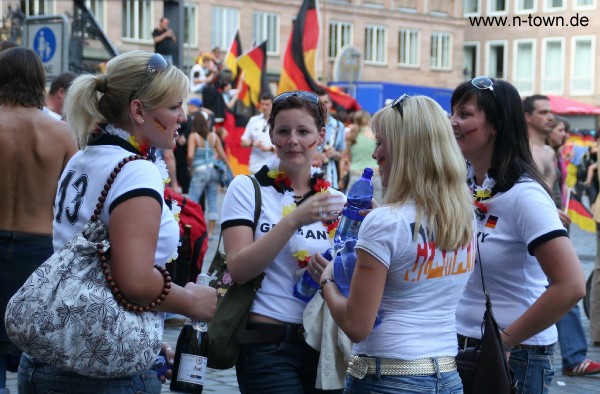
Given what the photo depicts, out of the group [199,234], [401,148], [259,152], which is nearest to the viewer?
[401,148]

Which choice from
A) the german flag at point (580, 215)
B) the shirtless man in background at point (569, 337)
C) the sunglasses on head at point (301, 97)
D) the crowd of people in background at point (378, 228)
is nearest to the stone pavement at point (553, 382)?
the shirtless man in background at point (569, 337)

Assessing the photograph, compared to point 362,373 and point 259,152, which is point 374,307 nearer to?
point 362,373

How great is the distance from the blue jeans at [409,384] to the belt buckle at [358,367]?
0.01 meters

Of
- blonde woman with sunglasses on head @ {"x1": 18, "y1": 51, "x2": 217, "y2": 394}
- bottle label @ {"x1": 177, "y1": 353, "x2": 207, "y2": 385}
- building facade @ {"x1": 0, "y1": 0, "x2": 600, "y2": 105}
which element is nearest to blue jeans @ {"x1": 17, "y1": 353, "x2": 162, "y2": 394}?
blonde woman with sunglasses on head @ {"x1": 18, "y1": 51, "x2": 217, "y2": 394}

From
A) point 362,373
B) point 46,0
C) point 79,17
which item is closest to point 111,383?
point 362,373

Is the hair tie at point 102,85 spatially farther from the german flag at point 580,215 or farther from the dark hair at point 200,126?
the dark hair at point 200,126

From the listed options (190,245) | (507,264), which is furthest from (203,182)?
(507,264)

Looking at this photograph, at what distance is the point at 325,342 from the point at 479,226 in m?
0.67

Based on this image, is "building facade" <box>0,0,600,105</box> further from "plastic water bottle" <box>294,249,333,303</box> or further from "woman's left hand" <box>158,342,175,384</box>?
"woman's left hand" <box>158,342,175,384</box>

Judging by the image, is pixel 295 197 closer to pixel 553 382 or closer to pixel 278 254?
pixel 278 254

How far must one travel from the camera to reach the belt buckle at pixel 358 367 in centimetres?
346

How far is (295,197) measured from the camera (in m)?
4.16

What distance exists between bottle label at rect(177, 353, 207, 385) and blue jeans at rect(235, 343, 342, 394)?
29 cm

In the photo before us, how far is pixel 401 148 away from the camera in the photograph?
11.2 ft
